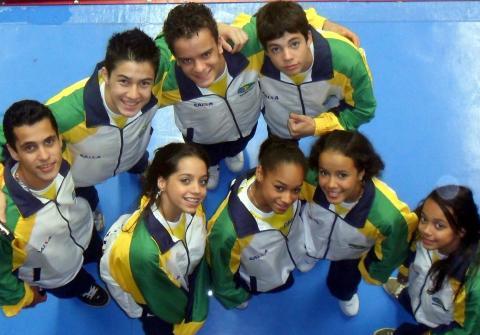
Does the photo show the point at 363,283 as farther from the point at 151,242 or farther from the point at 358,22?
the point at 358,22

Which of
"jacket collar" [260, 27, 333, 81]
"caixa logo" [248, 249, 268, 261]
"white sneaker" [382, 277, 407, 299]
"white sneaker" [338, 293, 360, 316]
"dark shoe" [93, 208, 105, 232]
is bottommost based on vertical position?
"white sneaker" [338, 293, 360, 316]

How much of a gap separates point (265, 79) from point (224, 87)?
0.69ft

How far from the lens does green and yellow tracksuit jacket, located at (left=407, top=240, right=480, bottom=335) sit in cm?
194

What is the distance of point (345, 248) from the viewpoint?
2320 millimetres

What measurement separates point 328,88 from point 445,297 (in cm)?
104

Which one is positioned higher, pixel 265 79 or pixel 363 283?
pixel 265 79

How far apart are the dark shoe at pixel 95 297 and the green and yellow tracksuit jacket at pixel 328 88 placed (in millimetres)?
1317

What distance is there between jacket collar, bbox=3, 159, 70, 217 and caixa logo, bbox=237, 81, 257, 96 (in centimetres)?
103

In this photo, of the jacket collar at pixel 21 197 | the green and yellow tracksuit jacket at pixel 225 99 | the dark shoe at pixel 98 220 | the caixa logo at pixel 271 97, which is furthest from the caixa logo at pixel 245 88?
the dark shoe at pixel 98 220

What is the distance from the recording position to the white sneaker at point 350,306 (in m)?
2.72

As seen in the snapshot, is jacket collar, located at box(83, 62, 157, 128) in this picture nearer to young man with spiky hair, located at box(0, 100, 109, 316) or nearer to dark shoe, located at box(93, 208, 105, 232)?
young man with spiky hair, located at box(0, 100, 109, 316)

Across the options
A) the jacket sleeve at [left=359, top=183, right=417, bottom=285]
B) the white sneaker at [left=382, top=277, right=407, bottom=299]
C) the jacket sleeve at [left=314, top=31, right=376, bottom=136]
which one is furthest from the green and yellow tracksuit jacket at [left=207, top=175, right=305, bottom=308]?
the white sneaker at [left=382, top=277, right=407, bottom=299]

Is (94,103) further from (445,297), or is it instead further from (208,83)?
(445,297)

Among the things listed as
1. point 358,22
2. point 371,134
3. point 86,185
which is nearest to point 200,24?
point 86,185
